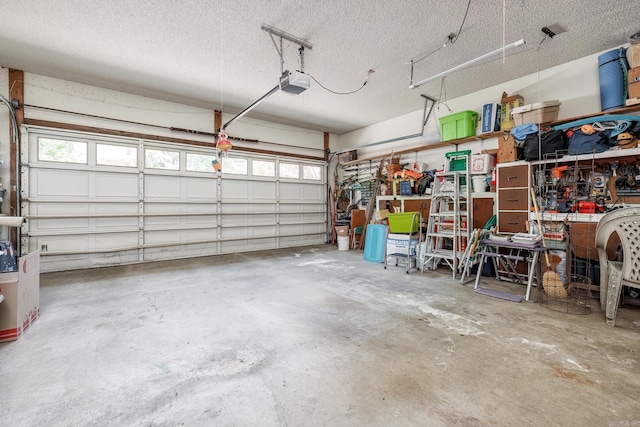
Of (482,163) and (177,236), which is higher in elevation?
(482,163)

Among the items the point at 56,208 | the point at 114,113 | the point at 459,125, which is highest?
the point at 114,113

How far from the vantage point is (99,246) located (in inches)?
211

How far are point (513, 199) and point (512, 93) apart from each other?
7.21 ft

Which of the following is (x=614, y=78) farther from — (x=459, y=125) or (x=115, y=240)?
(x=115, y=240)

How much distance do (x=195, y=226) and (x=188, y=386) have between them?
5094mm

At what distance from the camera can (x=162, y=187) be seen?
5980mm

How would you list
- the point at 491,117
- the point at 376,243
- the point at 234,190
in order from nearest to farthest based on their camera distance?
the point at 491,117, the point at 376,243, the point at 234,190

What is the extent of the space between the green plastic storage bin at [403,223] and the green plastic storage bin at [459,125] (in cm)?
182

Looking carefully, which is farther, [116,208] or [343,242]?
[343,242]

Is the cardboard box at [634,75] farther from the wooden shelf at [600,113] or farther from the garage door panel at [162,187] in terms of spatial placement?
the garage door panel at [162,187]

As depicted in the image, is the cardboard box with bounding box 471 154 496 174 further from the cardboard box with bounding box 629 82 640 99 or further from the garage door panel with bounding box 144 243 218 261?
the garage door panel with bounding box 144 243 218 261

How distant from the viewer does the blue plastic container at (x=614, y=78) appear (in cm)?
367

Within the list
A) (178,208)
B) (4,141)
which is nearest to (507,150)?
(178,208)

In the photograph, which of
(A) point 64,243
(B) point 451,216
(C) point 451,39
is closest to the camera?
(C) point 451,39
